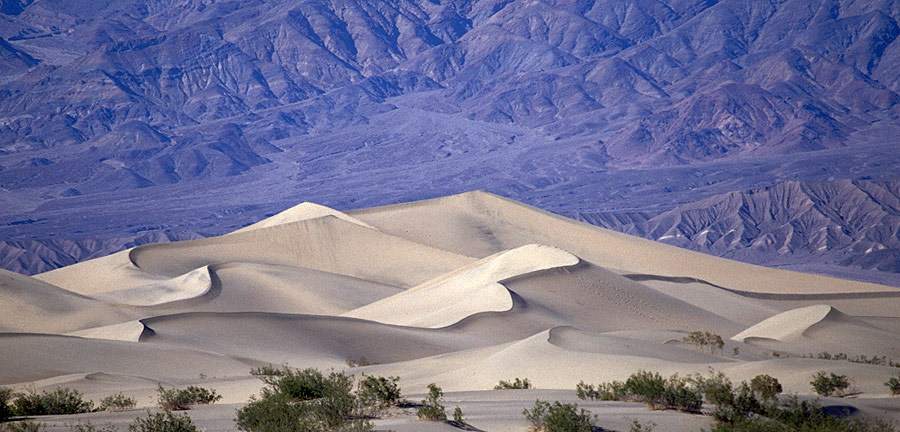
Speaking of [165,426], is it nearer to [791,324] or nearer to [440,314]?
[440,314]

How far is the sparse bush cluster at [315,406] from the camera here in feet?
42.3

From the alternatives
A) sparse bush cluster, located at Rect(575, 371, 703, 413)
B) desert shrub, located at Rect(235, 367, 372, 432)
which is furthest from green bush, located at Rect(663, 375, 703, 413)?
desert shrub, located at Rect(235, 367, 372, 432)

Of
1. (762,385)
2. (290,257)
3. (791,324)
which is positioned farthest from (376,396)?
(290,257)

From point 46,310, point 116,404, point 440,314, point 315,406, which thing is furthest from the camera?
point 46,310

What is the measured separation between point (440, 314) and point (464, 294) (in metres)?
3.67

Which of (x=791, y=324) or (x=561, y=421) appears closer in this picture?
(x=561, y=421)

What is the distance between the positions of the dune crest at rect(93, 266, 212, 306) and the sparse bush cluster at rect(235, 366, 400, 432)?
27315 mm

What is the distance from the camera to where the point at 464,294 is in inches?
1630

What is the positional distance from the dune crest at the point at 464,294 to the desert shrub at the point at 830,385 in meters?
17.1

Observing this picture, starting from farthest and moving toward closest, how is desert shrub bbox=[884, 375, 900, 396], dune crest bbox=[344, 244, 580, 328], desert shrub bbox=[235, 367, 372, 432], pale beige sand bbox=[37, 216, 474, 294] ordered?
pale beige sand bbox=[37, 216, 474, 294] < dune crest bbox=[344, 244, 580, 328] < desert shrub bbox=[884, 375, 900, 396] < desert shrub bbox=[235, 367, 372, 432]

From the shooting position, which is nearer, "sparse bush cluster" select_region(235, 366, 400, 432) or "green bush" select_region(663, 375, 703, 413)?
"sparse bush cluster" select_region(235, 366, 400, 432)

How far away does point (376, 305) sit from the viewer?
4338cm

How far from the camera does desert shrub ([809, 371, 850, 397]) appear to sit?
62.3 feet

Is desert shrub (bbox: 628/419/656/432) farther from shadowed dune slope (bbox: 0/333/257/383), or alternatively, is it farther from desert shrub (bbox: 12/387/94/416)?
shadowed dune slope (bbox: 0/333/257/383)
